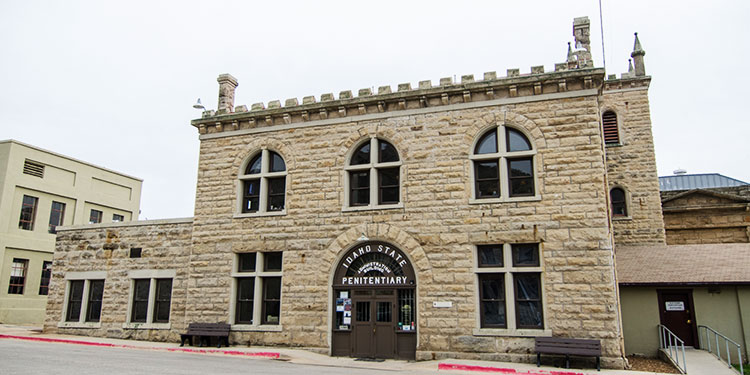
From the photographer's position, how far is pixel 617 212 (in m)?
22.8

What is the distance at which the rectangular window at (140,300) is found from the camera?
19.3m

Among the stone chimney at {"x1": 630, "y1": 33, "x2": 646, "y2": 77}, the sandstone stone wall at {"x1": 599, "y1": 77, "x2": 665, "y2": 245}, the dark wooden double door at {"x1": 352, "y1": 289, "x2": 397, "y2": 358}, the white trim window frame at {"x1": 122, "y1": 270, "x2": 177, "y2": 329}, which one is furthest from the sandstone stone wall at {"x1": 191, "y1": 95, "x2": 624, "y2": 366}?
the stone chimney at {"x1": 630, "y1": 33, "x2": 646, "y2": 77}

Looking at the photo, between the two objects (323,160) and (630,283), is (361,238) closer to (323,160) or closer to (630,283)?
(323,160)

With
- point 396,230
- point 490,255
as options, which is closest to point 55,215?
point 396,230

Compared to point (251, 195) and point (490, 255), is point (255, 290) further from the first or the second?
point (490, 255)

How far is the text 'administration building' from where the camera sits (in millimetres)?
14617

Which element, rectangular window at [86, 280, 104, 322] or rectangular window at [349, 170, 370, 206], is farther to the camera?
rectangular window at [86, 280, 104, 322]

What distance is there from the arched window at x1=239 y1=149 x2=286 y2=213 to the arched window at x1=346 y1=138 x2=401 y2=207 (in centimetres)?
239

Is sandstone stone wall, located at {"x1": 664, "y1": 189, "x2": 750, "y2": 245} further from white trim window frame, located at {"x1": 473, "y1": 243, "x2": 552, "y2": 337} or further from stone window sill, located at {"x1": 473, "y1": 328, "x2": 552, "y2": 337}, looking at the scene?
stone window sill, located at {"x1": 473, "y1": 328, "x2": 552, "y2": 337}

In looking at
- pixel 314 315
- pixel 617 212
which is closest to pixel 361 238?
pixel 314 315

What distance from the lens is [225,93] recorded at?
768 inches

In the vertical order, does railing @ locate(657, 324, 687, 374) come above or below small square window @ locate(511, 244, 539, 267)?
below

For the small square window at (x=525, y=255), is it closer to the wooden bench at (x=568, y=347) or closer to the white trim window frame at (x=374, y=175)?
the wooden bench at (x=568, y=347)

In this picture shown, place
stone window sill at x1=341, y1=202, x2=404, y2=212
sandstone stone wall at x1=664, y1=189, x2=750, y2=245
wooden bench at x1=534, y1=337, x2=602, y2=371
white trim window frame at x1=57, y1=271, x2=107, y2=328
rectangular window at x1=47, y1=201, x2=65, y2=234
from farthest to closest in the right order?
rectangular window at x1=47, y1=201, x2=65, y2=234 < sandstone stone wall at x1=664, y1=189, x2=750, y2=245 < white trim window frame at x1=57, y1=271, x2=107, y2=328 < stone window sill at x1=341, y1=202, x2=404, y2=212 < wooden bench at x1=534, y1=337, x2=602, y2=371
